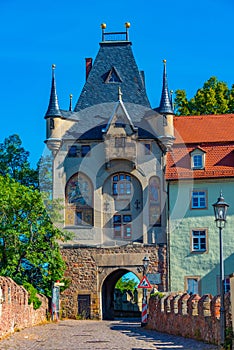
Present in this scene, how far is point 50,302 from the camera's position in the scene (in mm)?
46188

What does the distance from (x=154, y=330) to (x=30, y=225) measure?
46.4ft

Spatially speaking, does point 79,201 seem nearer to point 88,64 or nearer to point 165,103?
point 165,103

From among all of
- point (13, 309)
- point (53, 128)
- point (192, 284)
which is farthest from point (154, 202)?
point (13, 309)

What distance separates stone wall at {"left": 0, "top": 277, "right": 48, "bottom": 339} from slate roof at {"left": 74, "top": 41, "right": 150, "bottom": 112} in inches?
759

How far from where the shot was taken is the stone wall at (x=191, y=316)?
883 inches

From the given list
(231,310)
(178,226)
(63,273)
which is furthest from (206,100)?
(231,310)

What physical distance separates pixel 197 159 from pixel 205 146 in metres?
1.16

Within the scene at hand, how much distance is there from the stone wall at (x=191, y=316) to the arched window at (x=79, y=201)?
1646cm

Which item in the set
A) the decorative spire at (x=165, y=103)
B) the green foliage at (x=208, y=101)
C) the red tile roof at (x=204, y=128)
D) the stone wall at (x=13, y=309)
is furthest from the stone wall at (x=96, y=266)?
the green foliage at (x=208, y=101)

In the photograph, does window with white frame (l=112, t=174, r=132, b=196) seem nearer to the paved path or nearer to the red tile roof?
the red tile roof

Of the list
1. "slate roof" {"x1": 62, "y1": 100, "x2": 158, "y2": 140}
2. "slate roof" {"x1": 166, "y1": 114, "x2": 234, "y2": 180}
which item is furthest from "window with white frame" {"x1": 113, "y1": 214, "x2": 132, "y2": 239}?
"slate roof" {"x1": 62, "y1": 100, "x2": 158, "y2": 140}

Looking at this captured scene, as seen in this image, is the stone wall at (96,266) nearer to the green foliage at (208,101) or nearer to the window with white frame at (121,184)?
the window with white frame at (121,184)

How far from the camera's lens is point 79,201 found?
4981 cm

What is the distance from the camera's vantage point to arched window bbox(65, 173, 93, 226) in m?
49.5
